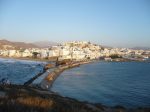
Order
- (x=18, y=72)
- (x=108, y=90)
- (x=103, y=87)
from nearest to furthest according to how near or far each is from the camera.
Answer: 1. (x=108, y=90)
2. (x=103, y=87)
3. (x=18, y=72)

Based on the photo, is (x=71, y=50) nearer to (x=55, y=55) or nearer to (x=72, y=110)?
(x=55, y=55)

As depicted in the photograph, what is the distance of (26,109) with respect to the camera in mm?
7156

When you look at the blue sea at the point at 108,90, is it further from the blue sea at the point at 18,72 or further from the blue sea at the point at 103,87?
the blue sea at the point at 18,72

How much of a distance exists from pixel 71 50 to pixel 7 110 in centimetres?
14439

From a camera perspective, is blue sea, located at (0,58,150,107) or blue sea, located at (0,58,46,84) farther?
blue sea, located at (0,58,46,84)

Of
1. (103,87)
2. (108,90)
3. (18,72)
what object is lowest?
(18,72)

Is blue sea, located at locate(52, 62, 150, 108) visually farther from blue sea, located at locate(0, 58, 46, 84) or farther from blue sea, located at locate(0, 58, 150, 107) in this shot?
blue sea, located at locate(0, 58, 46, 84)

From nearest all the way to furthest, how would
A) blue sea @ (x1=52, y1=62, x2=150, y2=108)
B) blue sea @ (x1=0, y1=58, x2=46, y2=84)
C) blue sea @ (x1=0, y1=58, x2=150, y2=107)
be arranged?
blue sea @ (x1=52, y1=62, x2=150, y2=108), blue sea @ (x1=0, y1=58, x2=150, y2=107), blue sea @ (x1=0, y1=58, x2=46, y2=84)

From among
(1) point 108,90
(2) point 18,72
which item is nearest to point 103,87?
(1) point 108,90

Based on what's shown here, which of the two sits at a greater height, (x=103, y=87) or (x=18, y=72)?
(x=103, y=87)

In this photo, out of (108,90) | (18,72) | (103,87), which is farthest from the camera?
(18,72)

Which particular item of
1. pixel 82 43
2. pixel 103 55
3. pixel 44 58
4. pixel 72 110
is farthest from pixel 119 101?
pixel 82 43

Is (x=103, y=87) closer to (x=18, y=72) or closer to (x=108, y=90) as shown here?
(x=108, y=90)

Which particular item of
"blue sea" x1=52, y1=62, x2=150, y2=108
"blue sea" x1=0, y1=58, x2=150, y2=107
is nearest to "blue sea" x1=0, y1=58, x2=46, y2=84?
Answer: "blue sea" x1=0, y1=58, x2=150, y2=107
